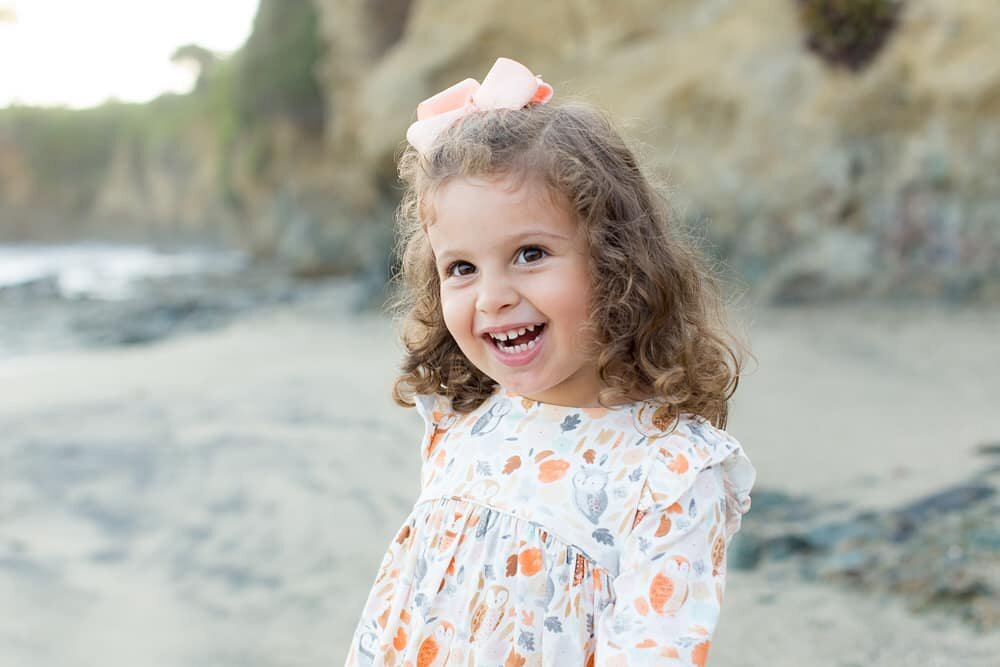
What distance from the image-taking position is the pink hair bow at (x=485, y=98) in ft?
5.33

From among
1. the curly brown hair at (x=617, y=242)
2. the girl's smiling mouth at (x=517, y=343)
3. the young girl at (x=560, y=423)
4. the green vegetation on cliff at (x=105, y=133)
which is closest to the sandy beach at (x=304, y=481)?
the curly brown hair at (x=617, y=242)

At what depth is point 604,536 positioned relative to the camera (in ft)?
4.83

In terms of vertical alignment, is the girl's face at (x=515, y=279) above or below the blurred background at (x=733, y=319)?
below

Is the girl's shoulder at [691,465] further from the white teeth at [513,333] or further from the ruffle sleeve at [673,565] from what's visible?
the white teeth at [513,333]

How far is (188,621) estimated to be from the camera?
335 cm

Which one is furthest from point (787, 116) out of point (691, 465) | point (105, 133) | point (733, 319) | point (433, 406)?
point (105, 133)

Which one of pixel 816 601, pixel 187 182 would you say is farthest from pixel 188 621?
pixel 187 182

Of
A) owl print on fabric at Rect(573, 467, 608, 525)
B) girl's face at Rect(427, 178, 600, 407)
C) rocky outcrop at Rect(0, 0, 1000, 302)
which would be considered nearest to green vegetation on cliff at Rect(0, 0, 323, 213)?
rocky outcrop at Rect(0, 0, 1000, 302)

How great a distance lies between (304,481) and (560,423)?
3117 millimetres

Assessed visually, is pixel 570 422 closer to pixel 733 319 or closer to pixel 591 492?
pixel 591 492

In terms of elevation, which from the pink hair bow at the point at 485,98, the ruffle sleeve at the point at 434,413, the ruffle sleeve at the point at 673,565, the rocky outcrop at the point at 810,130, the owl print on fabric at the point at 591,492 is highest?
the rocky outcrop at the point at 810,130

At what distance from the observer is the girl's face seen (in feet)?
4.99

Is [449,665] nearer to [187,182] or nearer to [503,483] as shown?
[503,483]

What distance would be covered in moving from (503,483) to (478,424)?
18cm
